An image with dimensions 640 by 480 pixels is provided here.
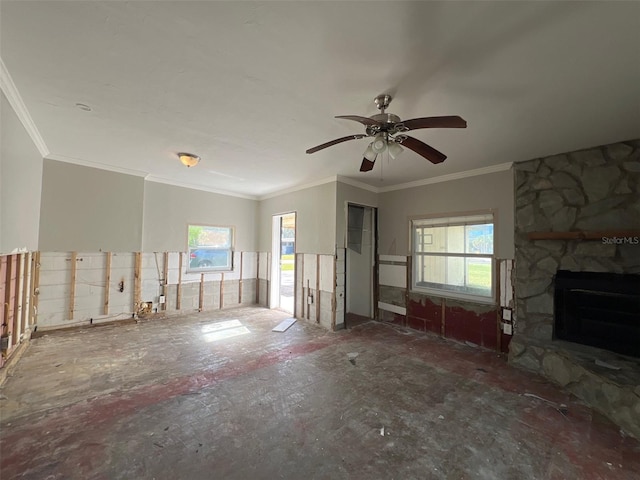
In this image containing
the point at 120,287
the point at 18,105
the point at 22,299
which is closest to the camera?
the point at 18,105

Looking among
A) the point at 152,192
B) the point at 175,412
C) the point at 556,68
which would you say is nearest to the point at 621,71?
the point at 556,68

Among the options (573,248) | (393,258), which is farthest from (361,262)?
(573,248)

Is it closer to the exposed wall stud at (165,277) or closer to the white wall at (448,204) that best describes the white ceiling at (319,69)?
the white wall at (448,204)

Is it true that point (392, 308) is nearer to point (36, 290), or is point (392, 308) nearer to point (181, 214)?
point (181, 214)

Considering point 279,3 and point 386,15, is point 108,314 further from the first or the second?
point 386,15

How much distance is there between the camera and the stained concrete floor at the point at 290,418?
1.74 m

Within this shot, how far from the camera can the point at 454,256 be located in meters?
4.34

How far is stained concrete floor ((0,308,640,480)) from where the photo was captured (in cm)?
174

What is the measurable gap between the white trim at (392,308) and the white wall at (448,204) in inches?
41.0

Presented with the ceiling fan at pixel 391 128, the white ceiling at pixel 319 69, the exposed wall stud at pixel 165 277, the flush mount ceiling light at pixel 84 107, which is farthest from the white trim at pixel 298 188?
the flush mount ceiling light at pixel 84 107

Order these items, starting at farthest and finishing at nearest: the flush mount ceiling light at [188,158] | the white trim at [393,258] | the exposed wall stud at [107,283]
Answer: the white trim at [393,258] → the exposed wall stud at [107,283] → the flush mount ceiling light at [188,158]

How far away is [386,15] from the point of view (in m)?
1.42

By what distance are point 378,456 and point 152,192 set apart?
5.51 metres

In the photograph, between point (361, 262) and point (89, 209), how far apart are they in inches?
200
